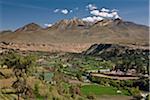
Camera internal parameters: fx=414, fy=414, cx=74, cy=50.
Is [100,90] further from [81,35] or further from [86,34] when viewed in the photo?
[86,34]

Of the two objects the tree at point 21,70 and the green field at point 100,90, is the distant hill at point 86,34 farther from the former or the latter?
the green field at point 100,90

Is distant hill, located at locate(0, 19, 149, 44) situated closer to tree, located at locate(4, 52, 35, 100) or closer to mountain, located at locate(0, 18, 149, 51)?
mountain, located at locate(0, 18, 149, 51)

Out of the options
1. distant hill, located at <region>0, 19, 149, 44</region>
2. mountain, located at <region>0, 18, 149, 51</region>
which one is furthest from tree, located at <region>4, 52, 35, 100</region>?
distant hill, located at <region>0, 19, 149, 44</region>

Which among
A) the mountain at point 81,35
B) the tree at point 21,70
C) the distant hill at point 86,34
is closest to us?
the tree at point 21,70

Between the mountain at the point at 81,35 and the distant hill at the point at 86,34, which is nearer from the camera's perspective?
the mountain at the point at 81,35

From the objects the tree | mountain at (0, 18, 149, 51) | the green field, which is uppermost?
mountain at (0, 18, 149, 51)

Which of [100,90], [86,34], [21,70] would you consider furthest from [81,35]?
[100,90]

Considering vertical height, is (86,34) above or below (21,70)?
above

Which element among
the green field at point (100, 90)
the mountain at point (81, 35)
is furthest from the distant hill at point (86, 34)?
the green field at point (100, 90)
